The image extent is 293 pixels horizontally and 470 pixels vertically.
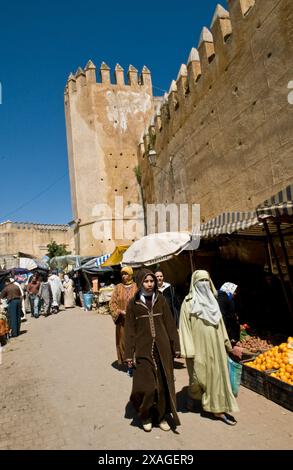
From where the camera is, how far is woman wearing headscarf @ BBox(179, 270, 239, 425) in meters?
3.45

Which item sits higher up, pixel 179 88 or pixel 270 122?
pixel 179 88

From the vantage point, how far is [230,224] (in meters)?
5.61

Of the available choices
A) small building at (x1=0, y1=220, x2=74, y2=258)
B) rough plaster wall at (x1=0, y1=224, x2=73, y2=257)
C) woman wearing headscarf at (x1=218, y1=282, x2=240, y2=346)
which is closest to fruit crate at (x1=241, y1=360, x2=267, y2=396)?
woman wearing headscarf at (x1=218, y1=282, x2=240, y2=346)

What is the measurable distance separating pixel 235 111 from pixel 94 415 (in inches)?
286

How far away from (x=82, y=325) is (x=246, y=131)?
6.73m

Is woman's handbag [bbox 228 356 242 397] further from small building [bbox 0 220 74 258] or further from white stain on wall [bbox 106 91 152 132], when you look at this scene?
small building [bbox 0 220 74 258]

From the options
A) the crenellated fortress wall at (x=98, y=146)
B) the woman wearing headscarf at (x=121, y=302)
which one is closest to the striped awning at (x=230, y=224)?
the woman wearing headscarf at (x=121, y=302)

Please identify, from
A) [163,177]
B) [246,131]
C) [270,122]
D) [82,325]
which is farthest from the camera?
[163,177]

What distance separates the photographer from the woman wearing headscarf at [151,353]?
10.9ft

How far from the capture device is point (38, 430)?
3.52 m

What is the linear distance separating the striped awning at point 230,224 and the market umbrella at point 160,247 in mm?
652

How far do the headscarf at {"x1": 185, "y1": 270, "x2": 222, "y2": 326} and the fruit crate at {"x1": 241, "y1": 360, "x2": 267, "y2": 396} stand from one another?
3.29 ft
